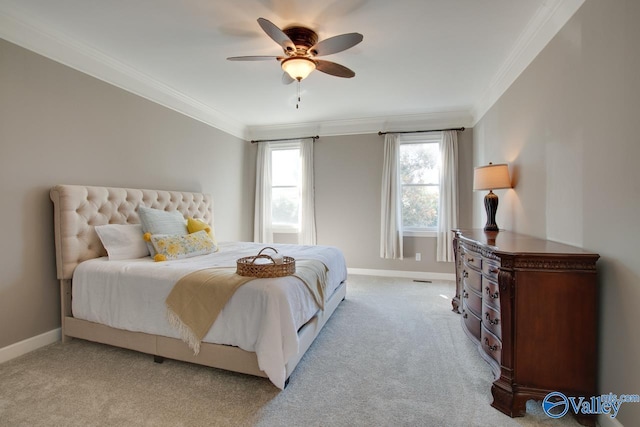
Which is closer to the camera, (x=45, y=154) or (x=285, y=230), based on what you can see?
(x=45, y=154)

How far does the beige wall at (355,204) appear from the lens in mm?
4832

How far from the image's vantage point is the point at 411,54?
112 inches

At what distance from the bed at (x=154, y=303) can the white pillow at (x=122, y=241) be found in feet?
0.29

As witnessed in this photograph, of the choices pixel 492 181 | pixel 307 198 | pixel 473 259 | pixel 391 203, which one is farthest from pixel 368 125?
pixel 473 259

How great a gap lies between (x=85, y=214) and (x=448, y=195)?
4605 millimetres

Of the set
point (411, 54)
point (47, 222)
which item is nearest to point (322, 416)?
point (47, 222)

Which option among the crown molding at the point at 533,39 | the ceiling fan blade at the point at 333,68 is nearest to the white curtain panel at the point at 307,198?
the ceiling fan blade at the point at 333,68

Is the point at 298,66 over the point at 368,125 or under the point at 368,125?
under

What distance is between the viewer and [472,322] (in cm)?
242

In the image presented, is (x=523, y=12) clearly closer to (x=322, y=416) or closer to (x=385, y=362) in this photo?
(x=385, y=362)

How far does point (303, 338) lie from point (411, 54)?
9.18 feet

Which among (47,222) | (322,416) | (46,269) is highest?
(47,222)

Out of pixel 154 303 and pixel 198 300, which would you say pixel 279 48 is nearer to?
pixel 198 300

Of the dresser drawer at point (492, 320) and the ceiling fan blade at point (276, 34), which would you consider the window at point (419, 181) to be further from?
the ceiling fan blade at point (276, 34)
